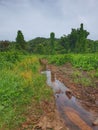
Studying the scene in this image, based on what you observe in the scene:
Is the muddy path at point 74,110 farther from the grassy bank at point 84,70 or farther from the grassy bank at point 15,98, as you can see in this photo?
the grassy bank at point 84,70

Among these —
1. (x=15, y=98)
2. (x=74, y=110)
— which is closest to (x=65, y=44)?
(x=74, y=110)

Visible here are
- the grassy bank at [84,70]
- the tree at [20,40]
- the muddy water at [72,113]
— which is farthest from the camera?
the tree at [20,40]

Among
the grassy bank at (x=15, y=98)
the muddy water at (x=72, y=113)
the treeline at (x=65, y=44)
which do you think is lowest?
the muddy water at (x=72, y=113)

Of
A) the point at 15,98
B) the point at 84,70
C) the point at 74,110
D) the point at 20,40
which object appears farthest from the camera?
the point at 20,40

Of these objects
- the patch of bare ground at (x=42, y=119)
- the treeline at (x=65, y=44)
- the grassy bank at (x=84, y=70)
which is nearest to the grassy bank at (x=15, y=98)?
the patch of bare ground at (x=42, y=119)

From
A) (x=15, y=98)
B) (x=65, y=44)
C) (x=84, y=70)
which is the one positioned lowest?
(x=15, y=98)

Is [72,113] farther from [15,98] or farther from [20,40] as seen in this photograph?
[20,40]

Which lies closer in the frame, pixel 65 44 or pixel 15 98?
pixel 15 98

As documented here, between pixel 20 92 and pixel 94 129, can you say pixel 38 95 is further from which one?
pixel 94 129

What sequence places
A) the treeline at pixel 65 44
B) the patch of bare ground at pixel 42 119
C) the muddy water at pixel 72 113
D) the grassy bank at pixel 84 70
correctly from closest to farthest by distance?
1. the patch of bare ground at pixel 42 119
2. the muddy water at pixel 72 113
3. the grassy bank at pixel 84 70
4. the treeline at pixel 65 44

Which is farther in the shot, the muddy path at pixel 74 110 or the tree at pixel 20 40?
the tree at pixel 20 40

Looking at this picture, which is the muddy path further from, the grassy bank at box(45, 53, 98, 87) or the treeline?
the treeline

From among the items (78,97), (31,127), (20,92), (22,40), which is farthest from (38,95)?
(22,40)

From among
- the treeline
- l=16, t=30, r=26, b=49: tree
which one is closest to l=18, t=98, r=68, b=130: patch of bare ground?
the treeline
